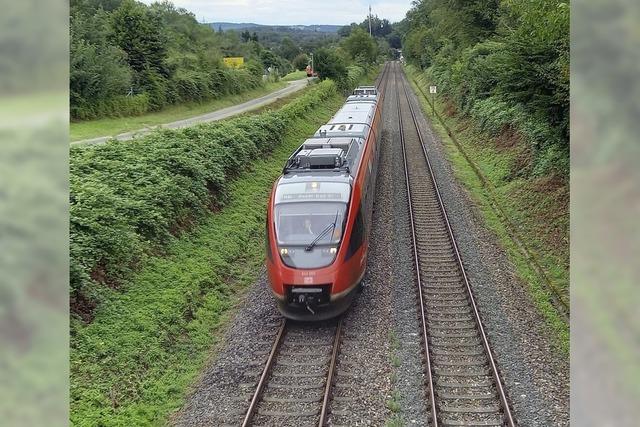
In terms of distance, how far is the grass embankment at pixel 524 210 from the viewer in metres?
11.8

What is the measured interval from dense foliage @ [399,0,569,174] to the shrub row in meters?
19.0

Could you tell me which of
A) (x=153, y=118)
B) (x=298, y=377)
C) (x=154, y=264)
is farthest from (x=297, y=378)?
(x=153, y=118)

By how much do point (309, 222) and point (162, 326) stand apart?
10.6 ft

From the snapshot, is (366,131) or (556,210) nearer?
(556,210)

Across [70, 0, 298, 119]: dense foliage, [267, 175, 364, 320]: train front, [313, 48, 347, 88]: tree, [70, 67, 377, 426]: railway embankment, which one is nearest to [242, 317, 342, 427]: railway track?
[267, 175, 364, 320]: train front

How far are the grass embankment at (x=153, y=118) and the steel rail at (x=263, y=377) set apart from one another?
14259 millimetres

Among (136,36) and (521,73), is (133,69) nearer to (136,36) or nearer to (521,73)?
(136,36)

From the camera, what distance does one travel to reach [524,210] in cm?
1658

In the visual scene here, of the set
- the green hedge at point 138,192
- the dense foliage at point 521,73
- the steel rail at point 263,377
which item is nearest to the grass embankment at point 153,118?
the green hedge at point 138,192

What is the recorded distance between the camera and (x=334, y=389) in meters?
8.34

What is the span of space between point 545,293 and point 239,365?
21.2 ft

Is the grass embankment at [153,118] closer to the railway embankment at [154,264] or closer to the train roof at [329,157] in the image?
the railway embankment at [154,264]
